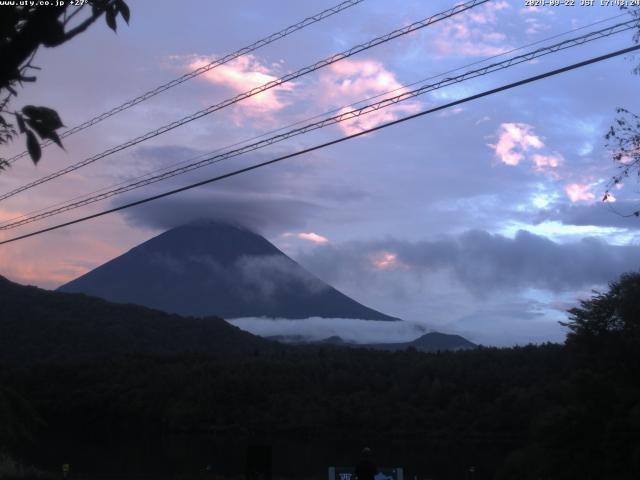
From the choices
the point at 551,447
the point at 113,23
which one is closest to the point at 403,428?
the point at 551,447

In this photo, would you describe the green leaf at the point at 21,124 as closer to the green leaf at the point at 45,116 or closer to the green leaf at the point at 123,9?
the green leaf at the point at 45,116

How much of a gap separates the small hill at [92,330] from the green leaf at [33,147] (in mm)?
96650

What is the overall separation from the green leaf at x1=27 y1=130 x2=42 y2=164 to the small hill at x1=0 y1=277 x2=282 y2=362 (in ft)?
317

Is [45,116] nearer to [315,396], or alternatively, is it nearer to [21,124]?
[21,124]

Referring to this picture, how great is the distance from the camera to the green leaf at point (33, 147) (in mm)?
3508

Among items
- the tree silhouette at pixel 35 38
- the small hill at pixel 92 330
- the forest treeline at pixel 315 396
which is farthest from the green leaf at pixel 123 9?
the small hill at pixel 92 330

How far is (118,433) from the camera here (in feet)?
245

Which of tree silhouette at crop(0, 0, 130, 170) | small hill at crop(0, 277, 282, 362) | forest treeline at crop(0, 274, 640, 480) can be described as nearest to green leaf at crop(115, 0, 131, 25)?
tree silhouette at crop(0, 0, 130, 170)

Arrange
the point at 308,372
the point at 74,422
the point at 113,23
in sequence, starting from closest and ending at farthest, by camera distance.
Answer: the point at 113,23, the point at 74,422, the point at 308,372

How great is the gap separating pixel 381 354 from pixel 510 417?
3201 cm

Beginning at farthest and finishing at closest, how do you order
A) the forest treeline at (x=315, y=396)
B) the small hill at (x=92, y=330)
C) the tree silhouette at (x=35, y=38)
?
the small hill at (x=92, y=330)
the forest treeline at (x=315, y=396)
the tree silhouette at (x=35, y=38)

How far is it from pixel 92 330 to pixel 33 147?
387ft

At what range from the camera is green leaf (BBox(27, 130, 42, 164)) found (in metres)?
3.51

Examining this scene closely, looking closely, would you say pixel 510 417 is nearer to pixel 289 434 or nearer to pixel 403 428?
pixel 403 428
